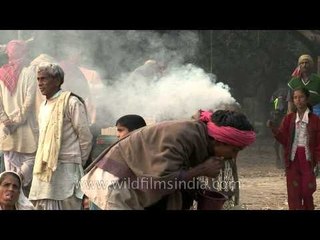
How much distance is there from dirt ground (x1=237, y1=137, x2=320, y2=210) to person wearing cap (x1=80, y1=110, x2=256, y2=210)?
3.97 meters

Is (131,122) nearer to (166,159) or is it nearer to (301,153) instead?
(166,159)

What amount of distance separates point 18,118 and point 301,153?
120 inches

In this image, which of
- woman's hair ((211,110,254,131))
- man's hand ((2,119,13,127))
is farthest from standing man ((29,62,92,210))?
woman's hair ((211,110,254,131))

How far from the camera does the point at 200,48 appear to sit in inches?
336

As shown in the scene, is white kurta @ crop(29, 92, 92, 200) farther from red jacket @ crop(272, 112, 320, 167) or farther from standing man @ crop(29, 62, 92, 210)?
red jacket @ crop(272, 112, 320, 167)

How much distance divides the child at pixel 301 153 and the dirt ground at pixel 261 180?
49 cm

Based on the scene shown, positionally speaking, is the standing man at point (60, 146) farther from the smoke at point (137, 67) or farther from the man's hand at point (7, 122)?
the smoke at point (137, 67)

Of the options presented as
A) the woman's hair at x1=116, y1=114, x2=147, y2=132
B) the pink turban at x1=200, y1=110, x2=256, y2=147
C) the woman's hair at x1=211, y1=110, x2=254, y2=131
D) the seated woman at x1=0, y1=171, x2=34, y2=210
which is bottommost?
the seated woman at x1=0, y1=171, x2=34, y2=210

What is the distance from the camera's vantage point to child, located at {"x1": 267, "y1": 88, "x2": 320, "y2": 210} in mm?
6961

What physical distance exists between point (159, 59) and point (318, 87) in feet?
6.36

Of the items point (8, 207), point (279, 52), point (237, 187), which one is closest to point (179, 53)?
point (279, 52)

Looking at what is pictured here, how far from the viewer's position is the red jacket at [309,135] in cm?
698

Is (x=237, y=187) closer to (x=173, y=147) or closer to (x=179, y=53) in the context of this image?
(x=179, y=53)

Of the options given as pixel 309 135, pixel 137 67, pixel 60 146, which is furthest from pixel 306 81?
pixel 60 146
